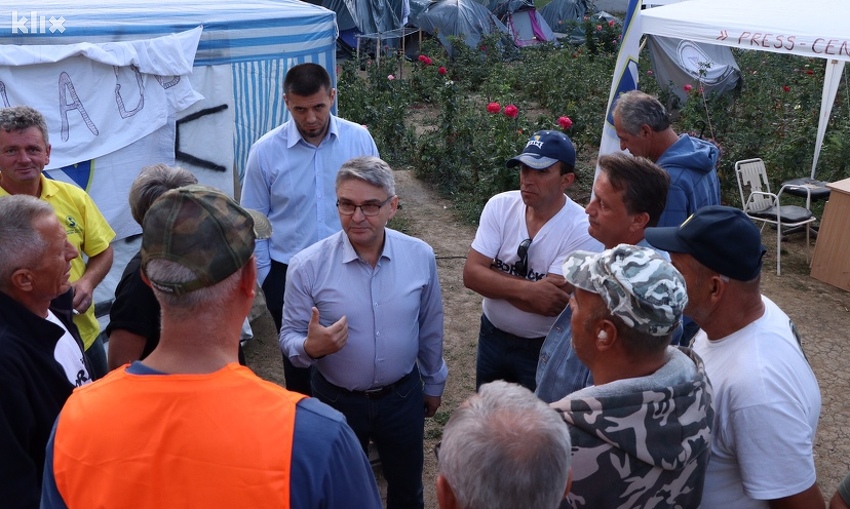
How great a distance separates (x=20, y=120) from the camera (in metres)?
3.44

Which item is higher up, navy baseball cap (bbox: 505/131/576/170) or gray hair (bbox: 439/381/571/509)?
navy baseball cap (bbox: 505/131/576/170)

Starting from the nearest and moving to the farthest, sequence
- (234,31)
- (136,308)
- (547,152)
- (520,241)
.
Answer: (136,308) < (547,152) < (520,241) < (234,31)

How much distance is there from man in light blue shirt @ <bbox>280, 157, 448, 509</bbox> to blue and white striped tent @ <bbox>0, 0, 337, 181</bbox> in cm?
260

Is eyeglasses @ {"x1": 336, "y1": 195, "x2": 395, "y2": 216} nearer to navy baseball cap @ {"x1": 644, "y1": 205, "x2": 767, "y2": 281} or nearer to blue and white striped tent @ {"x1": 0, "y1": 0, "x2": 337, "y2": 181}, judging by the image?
navy baseball cap @ {"x1": 644, "y1": 205, "x2": 767, "y2": 281}

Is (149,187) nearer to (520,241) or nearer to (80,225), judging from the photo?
(80,225)

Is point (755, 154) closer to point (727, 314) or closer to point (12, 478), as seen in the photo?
point (727, 314)

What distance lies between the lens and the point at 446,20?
55.0 ft

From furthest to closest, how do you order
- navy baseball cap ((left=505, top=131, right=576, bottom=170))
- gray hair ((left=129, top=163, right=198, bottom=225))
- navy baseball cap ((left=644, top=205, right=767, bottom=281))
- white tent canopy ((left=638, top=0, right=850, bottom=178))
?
white tent canopy ((left=638, top=0, right=850, bottom=178)), navy baseball cap ((left=505, top=131, right=576, bottom=170)), gray hair ((left=129, top=163, right=198, bottom=225)), navy baseball cap ((left=644, top=205, right=767, bottom=281))

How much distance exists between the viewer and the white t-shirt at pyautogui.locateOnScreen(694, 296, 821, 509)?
1.96 meters

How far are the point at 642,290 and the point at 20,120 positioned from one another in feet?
9.88

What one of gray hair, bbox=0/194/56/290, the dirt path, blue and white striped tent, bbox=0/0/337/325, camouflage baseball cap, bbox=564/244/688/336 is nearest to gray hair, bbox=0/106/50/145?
blue and white striped tent, bbox=0/0/337/325

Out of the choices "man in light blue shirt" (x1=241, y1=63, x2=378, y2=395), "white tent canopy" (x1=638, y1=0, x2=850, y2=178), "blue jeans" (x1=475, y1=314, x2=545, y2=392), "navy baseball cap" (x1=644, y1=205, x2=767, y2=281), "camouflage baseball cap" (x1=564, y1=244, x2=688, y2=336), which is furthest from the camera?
"white tent canopy" (x1=638, y1=0, x2=850, y2=178)

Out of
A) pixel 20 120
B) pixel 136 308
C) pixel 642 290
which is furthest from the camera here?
pixel 20 120

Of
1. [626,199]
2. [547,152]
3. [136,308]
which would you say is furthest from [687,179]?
[136,308]
